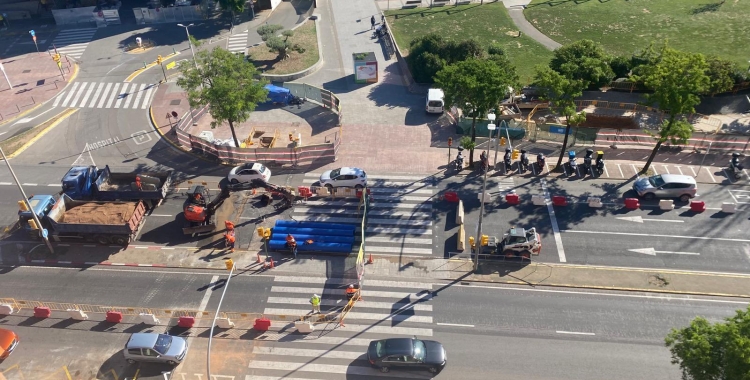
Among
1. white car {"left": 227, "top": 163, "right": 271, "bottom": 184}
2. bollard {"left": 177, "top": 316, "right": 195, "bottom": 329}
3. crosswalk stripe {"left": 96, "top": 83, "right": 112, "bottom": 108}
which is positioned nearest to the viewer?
bollard {"left": 177, "top": 316, "right": 195, "bottom": 329}

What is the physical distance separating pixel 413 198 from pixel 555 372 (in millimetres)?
18227

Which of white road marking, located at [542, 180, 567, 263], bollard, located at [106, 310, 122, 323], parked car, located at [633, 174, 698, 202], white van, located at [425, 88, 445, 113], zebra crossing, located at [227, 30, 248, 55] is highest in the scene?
zebra crossing, located at [227, 30, 248, 55]

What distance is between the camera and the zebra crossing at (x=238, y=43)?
69.8 meters

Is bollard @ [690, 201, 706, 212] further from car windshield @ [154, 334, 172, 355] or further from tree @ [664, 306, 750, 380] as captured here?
car windshield @ [154, 334, 172, 355]

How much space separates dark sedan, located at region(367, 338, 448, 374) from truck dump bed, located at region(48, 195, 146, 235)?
21524mm

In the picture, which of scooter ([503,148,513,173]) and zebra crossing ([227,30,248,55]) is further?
zebra crossing ([227,30,248,55])

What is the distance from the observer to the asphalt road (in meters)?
31.0

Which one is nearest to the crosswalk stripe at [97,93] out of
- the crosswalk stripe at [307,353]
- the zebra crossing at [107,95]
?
the zebra crossing at [107,95]

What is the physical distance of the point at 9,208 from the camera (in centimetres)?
4431

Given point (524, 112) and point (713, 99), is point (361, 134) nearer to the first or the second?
point (524, 112)

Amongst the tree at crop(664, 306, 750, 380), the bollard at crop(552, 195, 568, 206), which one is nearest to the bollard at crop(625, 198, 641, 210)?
the bollard at crop(552, 195, 568, 206)

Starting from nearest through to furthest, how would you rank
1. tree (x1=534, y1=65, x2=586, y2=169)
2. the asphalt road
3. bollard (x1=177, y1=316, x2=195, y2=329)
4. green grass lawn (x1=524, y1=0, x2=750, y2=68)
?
the asphalt road < bollard (x1=177, y1=316, x2=195, y2=329) < tree (x1=534, y1=65, x2=586, y2=169) < green grass lawn (x1=524, y1=0, x2=750, y2=68)

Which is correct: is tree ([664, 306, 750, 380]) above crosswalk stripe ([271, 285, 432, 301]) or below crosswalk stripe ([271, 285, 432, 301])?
above

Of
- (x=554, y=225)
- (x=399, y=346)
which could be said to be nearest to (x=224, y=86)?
(x=399, y=346)
